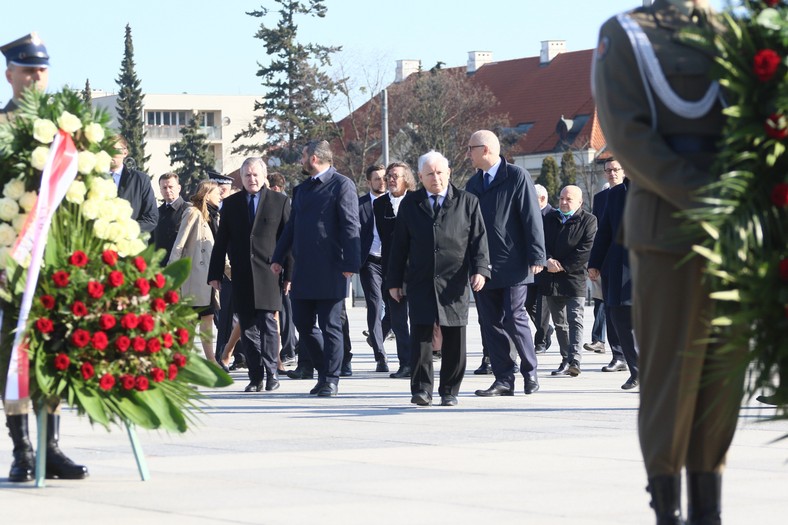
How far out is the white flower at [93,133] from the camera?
26.0 ft

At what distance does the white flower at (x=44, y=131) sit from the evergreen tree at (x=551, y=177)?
272ft

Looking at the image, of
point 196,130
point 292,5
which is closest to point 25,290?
point 292,5

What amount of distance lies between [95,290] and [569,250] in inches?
409

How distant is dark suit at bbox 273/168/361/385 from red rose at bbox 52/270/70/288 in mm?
6079

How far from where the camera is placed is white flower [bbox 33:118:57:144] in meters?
7.73

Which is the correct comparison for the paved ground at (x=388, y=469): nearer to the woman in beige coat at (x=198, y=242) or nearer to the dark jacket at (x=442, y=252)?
the dark jacket at (x=442, y=252)

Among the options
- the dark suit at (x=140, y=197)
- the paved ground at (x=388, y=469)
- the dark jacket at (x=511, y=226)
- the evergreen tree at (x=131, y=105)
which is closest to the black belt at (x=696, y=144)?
the paved ground at (x=388, y=469)

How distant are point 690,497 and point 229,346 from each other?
11.5 metres

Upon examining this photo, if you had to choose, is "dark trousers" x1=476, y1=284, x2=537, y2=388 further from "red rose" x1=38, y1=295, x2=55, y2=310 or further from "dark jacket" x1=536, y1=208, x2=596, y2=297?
"red rose" x1=38, y1=295, x2=55, y2=310

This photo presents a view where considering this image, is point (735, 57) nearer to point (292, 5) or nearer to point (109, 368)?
point (109, 368)

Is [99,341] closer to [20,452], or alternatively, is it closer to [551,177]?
[20,452]

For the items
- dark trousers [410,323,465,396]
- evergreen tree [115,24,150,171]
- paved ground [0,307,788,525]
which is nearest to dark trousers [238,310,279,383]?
paved ground [0,307,788,525]

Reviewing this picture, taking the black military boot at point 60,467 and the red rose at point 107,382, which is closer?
the red rose at point 107,382

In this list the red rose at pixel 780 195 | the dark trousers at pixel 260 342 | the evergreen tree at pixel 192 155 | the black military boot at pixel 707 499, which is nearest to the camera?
the red rose at pixel 780 195
